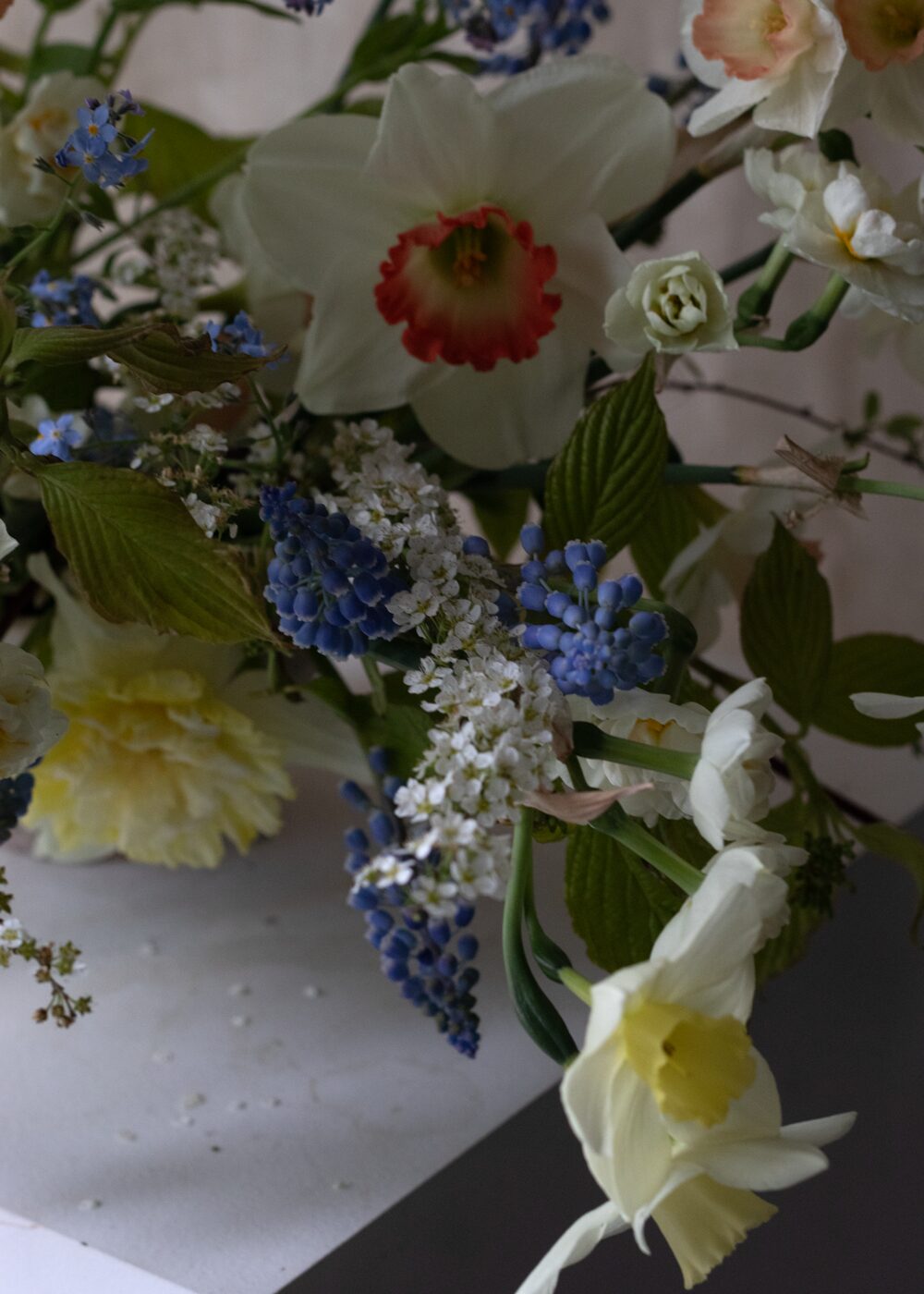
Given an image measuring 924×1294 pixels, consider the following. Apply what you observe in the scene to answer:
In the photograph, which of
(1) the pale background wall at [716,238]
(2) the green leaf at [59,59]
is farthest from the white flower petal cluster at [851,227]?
(1) the pale background wall at [716,238]

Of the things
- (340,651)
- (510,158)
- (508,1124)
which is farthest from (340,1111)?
(510,158)

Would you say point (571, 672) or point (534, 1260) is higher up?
point (571, 672)

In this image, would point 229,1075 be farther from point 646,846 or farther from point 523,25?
point 523,25

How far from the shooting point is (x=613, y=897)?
34 cm

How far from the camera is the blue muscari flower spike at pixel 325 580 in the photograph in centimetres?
29

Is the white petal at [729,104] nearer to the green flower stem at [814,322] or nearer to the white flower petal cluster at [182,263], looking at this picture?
the green flower stem at [814,322]

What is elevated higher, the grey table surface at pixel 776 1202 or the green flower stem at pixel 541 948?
the green flower stem at pixel 541 948

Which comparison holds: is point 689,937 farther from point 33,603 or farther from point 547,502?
point 33,603

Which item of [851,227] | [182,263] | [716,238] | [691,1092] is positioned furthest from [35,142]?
[716,238]

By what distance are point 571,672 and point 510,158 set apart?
0.19m

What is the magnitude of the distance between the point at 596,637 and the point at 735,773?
0.13 feet

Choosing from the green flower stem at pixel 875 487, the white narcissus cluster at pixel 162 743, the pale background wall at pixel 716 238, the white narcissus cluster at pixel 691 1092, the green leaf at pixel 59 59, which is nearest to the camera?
the white narcissus cluster at pixel 691 1092

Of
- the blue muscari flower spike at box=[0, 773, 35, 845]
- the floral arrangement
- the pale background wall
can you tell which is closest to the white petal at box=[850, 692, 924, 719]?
the floral arrangement

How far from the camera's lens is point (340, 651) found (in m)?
0.30
